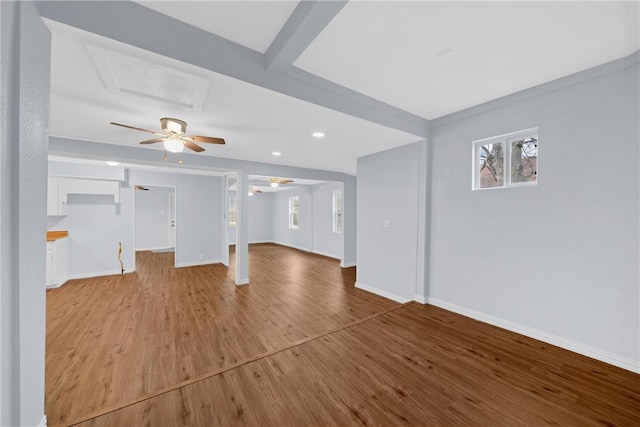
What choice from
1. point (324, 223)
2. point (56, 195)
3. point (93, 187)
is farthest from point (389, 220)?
point (56, 195)

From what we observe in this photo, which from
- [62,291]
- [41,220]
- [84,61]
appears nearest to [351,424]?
[41,220]

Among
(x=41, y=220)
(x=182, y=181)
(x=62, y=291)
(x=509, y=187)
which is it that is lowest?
(x=62, y=291)

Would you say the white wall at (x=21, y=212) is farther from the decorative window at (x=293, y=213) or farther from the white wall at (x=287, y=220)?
the decorative window at (x=293, y=213)

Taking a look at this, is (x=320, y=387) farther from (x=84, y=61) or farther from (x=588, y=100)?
(x=588, y=100)

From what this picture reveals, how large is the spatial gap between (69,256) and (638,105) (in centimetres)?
856

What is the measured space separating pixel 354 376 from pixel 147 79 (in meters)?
2.91

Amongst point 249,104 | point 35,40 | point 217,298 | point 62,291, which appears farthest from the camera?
point 62,291

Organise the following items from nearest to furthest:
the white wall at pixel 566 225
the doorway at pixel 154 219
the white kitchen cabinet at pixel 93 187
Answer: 1. the white wall at pixel 566 225
2. the white kitchen cabinet at pixel 93 187
3. the doorway at pixel 154 219

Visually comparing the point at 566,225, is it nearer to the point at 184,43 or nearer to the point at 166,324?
the point at 184,43

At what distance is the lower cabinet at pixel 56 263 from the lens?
4367 millimetres

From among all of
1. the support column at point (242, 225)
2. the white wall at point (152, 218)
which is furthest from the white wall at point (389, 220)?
the white wall at point (152, 218)

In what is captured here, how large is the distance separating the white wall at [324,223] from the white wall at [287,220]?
0.27m

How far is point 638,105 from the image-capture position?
196 centimetres

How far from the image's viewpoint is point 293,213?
9.89 metres
